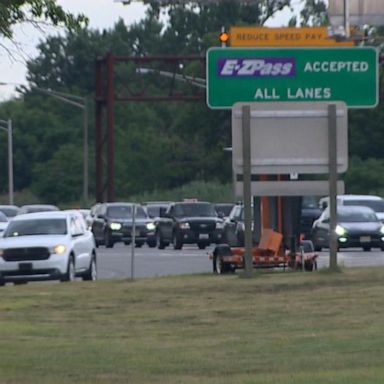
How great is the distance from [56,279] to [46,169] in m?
69.3

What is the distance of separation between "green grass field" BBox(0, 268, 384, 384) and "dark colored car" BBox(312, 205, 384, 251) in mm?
18816

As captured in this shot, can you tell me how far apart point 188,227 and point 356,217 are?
25.9 feet

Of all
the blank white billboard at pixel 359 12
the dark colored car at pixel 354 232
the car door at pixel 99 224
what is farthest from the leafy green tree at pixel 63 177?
the blank white billboard at pixel 359 12

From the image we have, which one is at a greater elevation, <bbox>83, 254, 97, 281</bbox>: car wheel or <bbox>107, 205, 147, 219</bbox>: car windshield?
<bbox>107, 205, 147, 219</bbox>: car windshield

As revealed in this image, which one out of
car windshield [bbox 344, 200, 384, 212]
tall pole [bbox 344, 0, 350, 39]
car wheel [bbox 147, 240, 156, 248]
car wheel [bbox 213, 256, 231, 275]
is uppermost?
tall pole [bbox 344, 0, 350, 39]

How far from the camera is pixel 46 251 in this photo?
1179 inches

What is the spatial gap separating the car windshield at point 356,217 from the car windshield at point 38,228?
1500 centimetres

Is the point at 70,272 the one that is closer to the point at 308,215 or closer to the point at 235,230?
the point at 235,230

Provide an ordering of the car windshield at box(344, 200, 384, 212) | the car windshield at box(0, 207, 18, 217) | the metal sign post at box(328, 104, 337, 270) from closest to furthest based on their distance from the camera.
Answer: the metal sign post at box(328, 104, 337, 270), the car windshield at box(344, 200, 384, 212), the car windshield at box(0, 207, 18, 217)

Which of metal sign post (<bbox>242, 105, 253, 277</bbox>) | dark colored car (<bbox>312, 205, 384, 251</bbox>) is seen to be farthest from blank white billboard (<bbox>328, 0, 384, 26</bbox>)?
dark colored car (<bbox>312, 205, 384, 251</bbox>)

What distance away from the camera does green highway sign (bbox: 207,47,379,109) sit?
1032 inches

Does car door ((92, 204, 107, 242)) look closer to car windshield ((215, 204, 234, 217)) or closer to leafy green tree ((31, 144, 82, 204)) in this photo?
car windshield ((215, 204, 234, 217))

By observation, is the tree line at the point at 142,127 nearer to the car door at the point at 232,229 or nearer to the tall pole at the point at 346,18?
the car door at the point at 232,229

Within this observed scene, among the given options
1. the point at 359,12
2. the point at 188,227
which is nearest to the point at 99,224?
the point at 188,227
